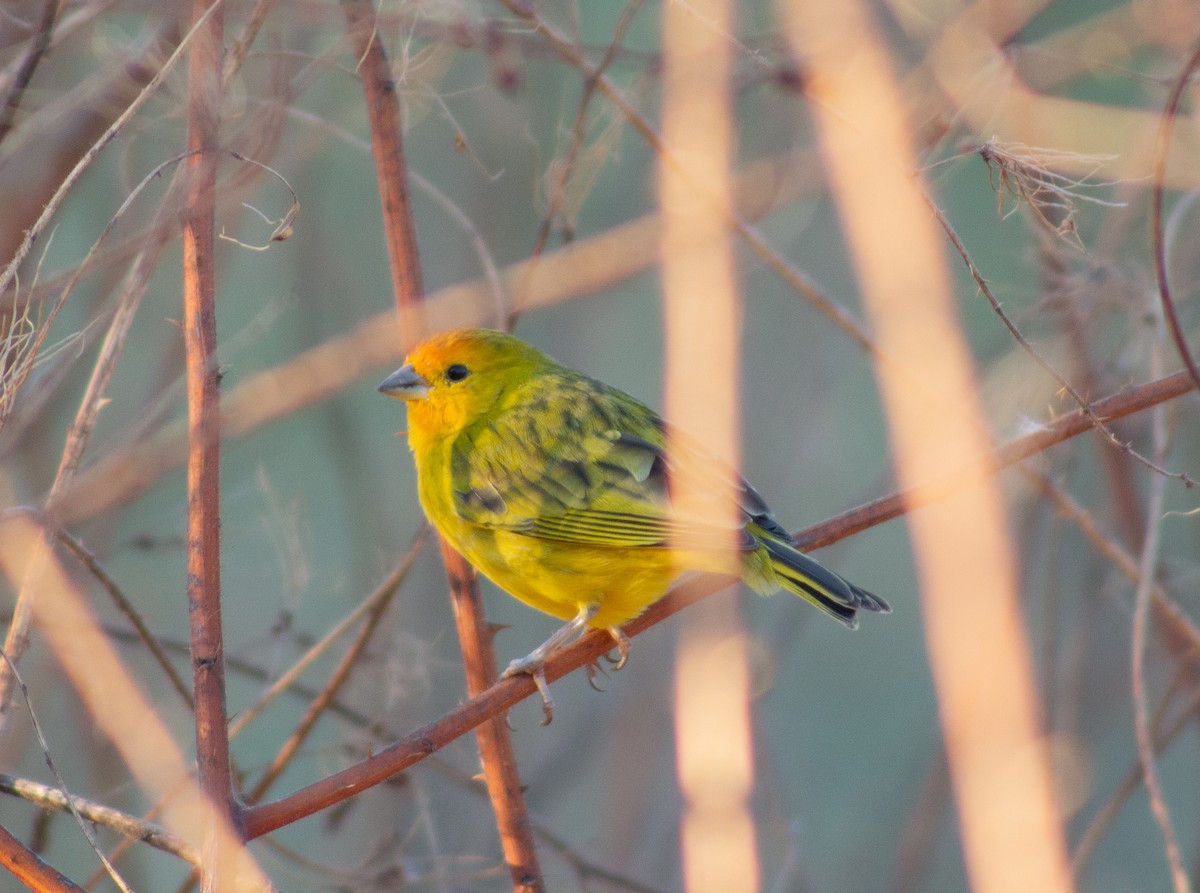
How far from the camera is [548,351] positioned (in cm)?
532

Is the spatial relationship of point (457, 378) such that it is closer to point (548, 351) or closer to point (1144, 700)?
point (548, 351)

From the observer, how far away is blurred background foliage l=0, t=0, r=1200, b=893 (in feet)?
10.3

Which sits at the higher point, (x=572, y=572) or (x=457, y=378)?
(x=457, y=378)

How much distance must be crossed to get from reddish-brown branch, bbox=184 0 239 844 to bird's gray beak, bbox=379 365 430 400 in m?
1.73

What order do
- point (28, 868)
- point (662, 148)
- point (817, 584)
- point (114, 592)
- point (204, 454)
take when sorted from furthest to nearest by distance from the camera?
point (817, 584)
point (662, 148)
point (114, 592)
point (204, 454)
point (28, 868)

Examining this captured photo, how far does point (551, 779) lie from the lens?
15.0ft

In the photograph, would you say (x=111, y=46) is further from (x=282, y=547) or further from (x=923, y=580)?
(x=923, y=580)

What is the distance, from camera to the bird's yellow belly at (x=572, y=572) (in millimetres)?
3309

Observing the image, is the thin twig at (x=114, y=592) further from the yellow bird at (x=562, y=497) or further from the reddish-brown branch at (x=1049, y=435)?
the reddish-brown branch at (x=1049, y=435)

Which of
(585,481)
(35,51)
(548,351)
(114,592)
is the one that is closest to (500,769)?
(114,592)

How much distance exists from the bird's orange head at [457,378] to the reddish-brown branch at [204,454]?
1.74 m

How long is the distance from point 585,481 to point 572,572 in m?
0.29

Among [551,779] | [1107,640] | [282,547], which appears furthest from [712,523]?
[1107,640]

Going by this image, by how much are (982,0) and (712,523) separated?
1.86 meters
